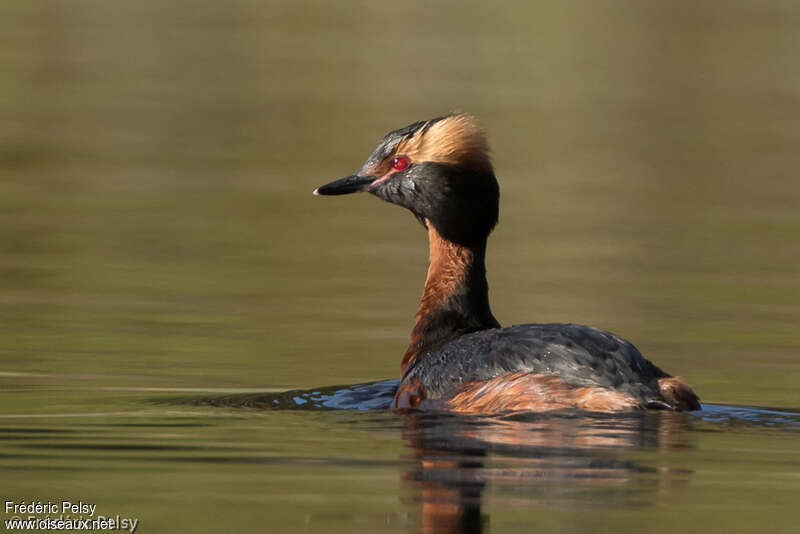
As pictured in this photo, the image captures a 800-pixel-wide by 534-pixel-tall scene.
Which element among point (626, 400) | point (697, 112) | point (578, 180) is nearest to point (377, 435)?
point (626, 400)

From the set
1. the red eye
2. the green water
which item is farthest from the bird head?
the green water

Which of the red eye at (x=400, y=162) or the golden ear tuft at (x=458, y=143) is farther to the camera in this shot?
the red eye at (x=400, y=162)

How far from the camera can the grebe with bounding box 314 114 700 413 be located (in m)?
10.4

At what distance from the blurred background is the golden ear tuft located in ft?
5.02

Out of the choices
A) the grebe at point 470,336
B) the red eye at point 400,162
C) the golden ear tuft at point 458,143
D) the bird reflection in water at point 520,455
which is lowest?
the bird reflection in water at point 520,455

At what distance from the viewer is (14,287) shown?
15492mm

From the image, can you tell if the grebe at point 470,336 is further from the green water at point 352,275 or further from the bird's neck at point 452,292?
the green water at point 352,275

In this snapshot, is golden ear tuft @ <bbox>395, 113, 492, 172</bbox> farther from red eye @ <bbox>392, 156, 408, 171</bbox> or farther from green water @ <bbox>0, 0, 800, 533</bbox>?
green water @ <bbox>0, 0, 800, 533</bbox>

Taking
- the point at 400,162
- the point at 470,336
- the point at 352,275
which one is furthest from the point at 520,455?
the point at 352,275

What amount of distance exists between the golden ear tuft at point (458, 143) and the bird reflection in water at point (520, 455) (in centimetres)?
197

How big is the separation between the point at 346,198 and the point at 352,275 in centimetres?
664

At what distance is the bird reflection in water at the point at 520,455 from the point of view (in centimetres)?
845

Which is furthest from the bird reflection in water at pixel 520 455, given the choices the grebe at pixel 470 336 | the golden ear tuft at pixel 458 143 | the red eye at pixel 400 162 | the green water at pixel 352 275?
the red eye at pixel 400 162

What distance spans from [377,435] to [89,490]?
6.69 feet
